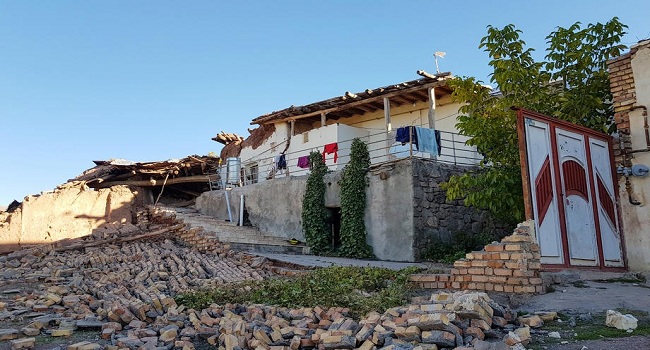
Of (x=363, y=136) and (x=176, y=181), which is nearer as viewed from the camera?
(x=363, y=136)

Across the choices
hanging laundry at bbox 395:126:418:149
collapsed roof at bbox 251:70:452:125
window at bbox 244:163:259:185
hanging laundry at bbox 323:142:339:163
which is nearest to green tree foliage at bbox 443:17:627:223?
hanging laundry at bbox 395:126:418:149

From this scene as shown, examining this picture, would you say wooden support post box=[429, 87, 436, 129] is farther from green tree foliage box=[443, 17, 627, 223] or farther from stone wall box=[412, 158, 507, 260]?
green tree foliage box=[443, 17, 627, 223]

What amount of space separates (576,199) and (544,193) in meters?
0.95

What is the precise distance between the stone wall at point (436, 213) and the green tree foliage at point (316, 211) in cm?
294

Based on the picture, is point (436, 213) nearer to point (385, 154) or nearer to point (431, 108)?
point (385, 154)

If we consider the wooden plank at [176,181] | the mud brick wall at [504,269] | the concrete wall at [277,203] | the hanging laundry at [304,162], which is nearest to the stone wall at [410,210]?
the concrete wall at [277,203]

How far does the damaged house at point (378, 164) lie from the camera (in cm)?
1289

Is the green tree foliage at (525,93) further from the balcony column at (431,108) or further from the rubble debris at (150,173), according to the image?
the rubble debris at (150,173)

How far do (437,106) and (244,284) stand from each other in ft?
37.2

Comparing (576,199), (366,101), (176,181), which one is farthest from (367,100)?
(576,199)

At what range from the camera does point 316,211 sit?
1456 centimetres

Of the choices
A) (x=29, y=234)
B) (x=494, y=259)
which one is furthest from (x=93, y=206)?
(x=494, y=259)

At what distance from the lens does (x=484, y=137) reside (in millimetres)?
8930

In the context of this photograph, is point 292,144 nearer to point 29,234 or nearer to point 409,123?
point 409,123
